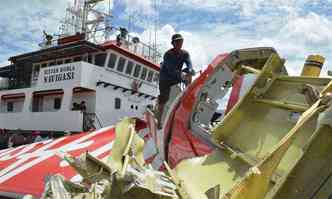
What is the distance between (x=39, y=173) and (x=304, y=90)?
15.6 ft

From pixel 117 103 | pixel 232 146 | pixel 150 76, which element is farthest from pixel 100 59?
pixel 232 146

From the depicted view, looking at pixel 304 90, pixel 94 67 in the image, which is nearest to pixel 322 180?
pixel 304 90

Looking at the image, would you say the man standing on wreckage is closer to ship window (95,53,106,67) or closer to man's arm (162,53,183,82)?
man's arm (162,53,183,82)

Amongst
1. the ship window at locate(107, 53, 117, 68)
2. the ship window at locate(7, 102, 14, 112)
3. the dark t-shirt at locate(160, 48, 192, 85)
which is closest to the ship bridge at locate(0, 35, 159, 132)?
the ship window at locate(107, 53, 117, 68)

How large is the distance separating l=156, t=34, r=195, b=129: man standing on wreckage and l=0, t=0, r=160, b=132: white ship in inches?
391

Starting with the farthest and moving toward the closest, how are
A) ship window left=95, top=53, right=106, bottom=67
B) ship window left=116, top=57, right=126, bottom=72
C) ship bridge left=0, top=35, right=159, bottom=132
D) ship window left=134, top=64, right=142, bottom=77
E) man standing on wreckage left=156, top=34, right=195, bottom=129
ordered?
ship window left=134, top=64, right=142, bottom=77 < ship window left=116, top=57, right=126, bottom=72 < ship window left=95, top=53, right=106, bottom=67 < ship bridge left=0, top=35, right=159, bottom=132 < man standing on wreckage left=156, top=34, right=195, bottom=129

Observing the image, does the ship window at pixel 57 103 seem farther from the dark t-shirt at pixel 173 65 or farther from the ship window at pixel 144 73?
the dark t-shirt at pixel 173 65

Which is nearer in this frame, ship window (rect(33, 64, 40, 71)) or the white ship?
the white ship

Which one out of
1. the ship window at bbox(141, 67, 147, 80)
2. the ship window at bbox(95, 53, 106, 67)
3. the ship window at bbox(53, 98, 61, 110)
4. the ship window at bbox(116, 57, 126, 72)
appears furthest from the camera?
the ship window at bbox(141, 67, 147, 80)

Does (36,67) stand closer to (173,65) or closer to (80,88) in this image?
(80,88)

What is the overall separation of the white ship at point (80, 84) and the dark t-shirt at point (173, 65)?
9919 mm

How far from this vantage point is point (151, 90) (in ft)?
56.2

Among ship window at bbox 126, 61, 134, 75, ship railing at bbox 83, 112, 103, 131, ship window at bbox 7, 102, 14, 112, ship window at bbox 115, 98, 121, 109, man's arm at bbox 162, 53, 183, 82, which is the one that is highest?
ship window at bbox 126, 61, 134, 75

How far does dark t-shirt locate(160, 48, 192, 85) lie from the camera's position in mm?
4645
